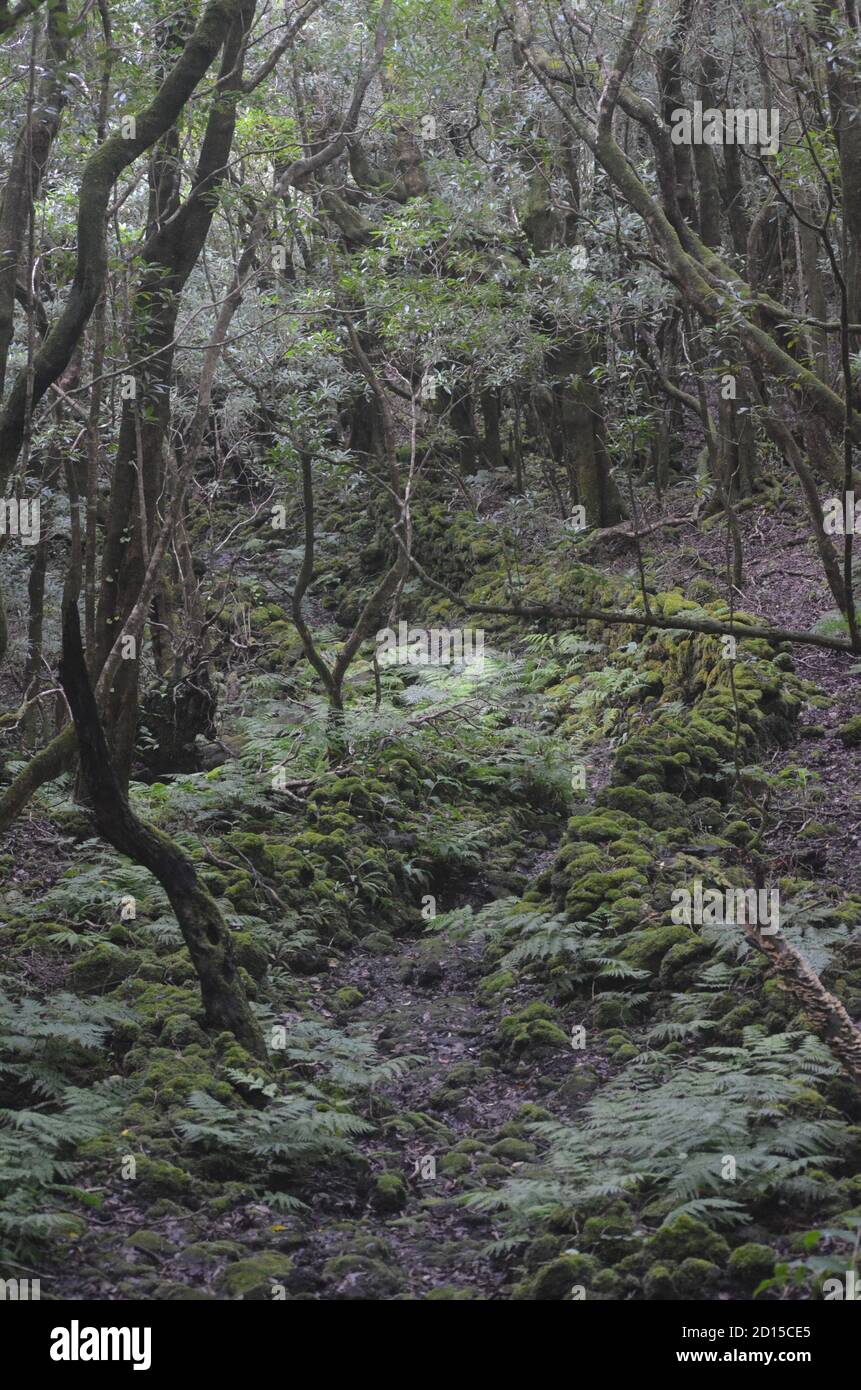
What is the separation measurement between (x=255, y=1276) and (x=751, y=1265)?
1674 millimetres

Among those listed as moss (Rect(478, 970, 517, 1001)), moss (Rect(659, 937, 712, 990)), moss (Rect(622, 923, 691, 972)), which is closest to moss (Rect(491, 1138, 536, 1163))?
moss (Rect(659, 937, 712, 990))

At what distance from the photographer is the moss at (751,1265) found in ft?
12.7

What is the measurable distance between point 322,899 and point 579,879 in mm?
1849

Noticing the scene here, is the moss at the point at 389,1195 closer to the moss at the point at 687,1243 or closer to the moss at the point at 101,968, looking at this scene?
the moss at the point at 687,1243

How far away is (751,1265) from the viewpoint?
12.7ft

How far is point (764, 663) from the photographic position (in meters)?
10.7

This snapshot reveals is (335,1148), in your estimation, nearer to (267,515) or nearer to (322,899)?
(322,899)

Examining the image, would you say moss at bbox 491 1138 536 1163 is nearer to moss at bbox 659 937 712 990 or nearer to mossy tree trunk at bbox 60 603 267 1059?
mossy tree trunk at bbox 60 603 267 1059

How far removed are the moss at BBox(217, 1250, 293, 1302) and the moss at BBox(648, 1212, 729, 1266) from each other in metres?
1.30

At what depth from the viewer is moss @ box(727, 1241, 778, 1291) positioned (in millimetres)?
3859

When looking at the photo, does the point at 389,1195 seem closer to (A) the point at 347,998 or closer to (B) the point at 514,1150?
(B) the point at 514,1150

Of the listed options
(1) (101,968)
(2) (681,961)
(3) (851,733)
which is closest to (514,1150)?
(2) (681,961)

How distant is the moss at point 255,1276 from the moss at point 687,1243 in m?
1.30
